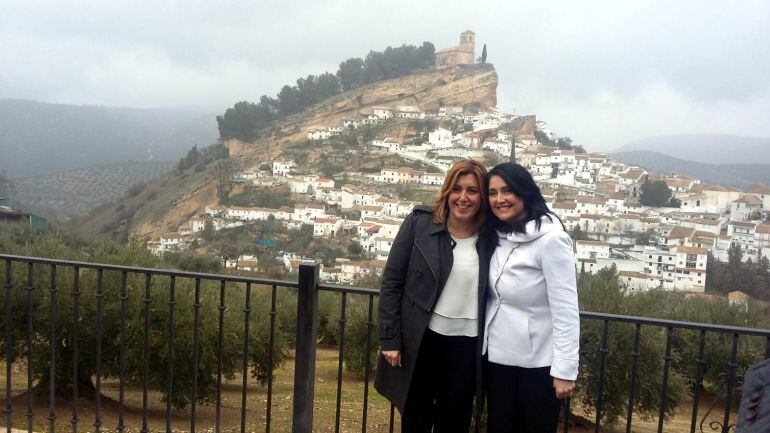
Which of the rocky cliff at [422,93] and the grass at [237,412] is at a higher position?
the rocky cliff at [422,93]

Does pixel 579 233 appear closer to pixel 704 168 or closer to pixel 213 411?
pixel 704 168

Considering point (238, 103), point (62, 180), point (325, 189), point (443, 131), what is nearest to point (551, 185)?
point (443, 131)

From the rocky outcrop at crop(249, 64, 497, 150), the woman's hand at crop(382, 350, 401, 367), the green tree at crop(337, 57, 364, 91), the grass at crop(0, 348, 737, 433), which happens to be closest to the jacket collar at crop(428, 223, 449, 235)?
the woman's hand at crop(382, 350, 401, 367)

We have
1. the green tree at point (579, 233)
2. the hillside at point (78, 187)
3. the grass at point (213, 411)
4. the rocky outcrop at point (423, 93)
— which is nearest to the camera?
the grass at point (213, 411)

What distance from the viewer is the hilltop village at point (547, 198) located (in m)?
53.6

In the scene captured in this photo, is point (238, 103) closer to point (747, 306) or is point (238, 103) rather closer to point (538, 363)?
point (747, 306)

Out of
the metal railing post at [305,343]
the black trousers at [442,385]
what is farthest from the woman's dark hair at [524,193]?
the metal railing post at [305,343]

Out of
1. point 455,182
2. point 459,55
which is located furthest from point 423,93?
point 455,182

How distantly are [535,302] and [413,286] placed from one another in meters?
0.50

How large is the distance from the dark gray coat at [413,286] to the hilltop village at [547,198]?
3656 centimetres

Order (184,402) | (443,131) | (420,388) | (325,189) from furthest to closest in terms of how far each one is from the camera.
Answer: (443,131), (325,189), (184,402), (420,388)

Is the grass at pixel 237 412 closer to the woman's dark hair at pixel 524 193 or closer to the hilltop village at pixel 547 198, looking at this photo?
the woman's dark hair at pixel 524 193

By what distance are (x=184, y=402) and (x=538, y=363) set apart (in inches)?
349

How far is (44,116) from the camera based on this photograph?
353 ft
